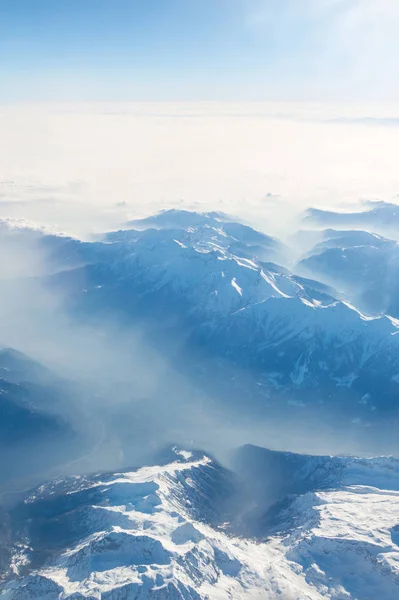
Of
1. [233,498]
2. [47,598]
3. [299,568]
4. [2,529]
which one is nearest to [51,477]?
[2,529]

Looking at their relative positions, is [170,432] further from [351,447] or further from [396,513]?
[396,513]

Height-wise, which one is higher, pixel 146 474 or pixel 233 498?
pixel 146 474

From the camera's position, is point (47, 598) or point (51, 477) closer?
point (47, 598)

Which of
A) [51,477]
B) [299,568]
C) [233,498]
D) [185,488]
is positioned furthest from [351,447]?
[51,477]

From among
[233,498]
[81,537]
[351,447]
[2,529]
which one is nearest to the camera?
[81,537]

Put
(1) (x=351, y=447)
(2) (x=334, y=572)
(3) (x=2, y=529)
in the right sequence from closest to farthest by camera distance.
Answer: (2) (x=334, y=572) → (3) (x=2, y=529) → (1) (x=351, y=447)

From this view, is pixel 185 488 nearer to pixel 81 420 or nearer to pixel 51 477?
pixel 51 477
